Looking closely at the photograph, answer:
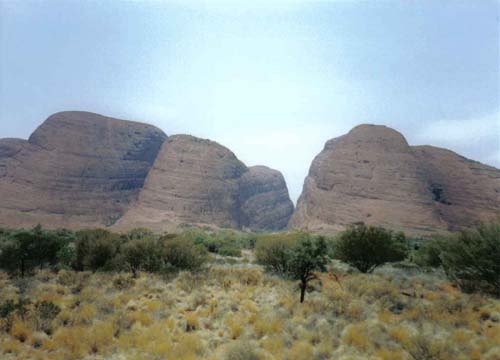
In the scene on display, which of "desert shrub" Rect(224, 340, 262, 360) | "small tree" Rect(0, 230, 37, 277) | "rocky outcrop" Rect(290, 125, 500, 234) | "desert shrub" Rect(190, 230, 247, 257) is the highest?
"rocky outcrop" Rect(290, 125, 500, 234)

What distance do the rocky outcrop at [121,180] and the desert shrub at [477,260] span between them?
→ 5868 cm

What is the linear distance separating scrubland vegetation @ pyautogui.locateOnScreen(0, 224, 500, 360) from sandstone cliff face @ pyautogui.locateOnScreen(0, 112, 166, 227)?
2270 inches

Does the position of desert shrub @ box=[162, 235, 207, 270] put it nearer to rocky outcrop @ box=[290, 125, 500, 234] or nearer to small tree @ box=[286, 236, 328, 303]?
small tree @ box=[286, 236, 328, 303]

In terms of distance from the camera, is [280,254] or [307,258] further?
[280,254]

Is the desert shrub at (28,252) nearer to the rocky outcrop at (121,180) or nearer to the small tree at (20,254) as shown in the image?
the small tree at (20,254)

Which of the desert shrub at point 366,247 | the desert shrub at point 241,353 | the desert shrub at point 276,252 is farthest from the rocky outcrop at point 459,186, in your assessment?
the desert shrub at point 241,353

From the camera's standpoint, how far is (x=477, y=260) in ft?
38.8

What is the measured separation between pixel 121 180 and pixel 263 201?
42873 mm

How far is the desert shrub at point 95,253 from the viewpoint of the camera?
619 inches

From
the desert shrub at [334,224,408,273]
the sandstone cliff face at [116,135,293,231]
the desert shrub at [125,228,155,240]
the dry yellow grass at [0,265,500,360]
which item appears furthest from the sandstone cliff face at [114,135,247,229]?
the dry yellow grass at [0,265,500,360]

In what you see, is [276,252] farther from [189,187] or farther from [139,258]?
[189,187]

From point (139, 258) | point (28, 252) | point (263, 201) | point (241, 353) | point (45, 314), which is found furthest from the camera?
point (263, 201)

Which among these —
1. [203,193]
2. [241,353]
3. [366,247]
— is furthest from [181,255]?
[203,193]

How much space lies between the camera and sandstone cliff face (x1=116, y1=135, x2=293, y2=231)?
74.1 metres
